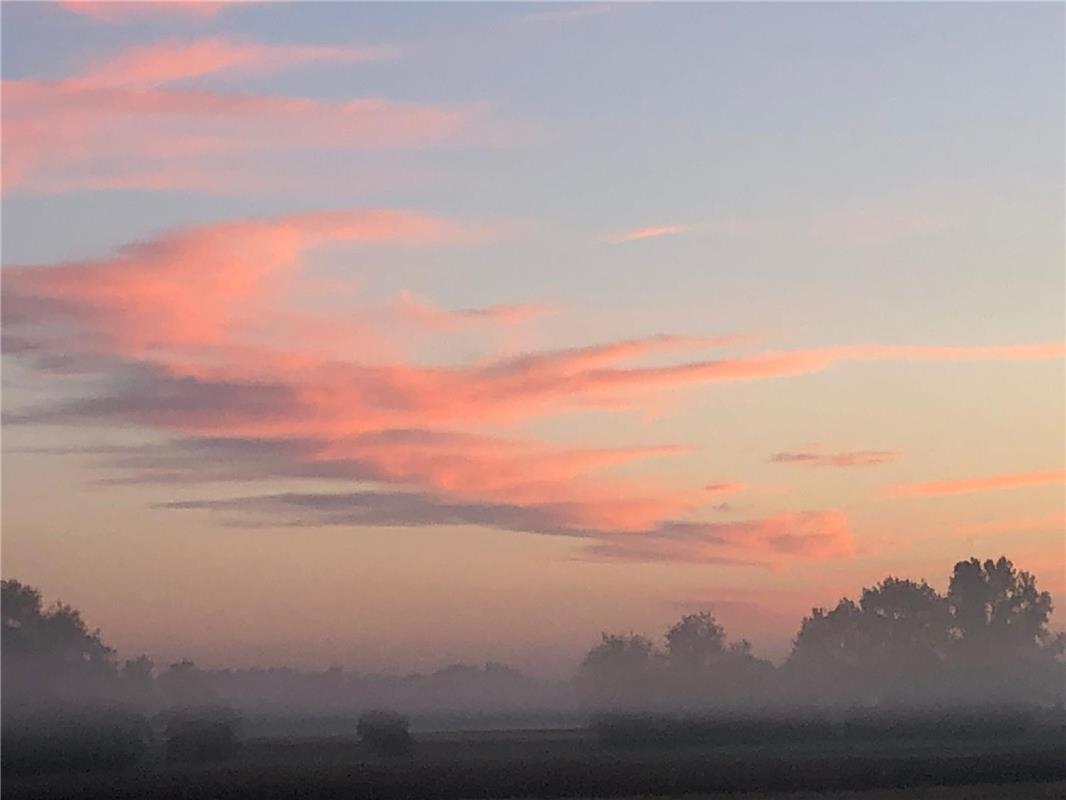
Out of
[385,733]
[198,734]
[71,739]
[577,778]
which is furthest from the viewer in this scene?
[385,733]

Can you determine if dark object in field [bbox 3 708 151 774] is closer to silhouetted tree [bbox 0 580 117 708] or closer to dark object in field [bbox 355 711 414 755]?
silhouetted tree [bbox 0 580 117 708]

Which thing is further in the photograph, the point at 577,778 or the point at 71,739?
the point at 577,778

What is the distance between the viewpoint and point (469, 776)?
76.1 meters

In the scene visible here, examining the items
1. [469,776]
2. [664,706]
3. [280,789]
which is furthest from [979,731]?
[280,789]

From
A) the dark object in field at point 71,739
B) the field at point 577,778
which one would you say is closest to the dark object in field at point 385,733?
the field at point 577,778

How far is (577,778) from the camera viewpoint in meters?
75.8

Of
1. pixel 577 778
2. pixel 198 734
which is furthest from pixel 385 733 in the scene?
pixel 577 778

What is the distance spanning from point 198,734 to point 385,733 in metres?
18.8

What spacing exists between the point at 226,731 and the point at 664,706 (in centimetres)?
6467

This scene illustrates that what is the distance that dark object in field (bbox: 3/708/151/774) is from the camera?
69062mm

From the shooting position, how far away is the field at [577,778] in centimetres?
6819

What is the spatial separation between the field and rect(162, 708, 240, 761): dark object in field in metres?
1.34

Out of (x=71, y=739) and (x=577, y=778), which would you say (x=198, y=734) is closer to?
(x=71, y=739)

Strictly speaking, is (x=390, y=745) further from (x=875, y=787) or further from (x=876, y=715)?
(x=876, y=715)
